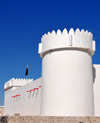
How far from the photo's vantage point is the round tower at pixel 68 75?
41.9ft

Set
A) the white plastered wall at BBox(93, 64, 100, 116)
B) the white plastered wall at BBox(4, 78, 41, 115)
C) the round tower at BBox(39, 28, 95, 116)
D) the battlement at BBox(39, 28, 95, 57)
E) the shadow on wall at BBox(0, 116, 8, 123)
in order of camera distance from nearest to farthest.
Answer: the shadow on wall at BBox(0, 116, 8, 123)
the round tower at BBox(39, 28, 95, 116)
the battlement at BBox(39, 28, 95, 57)
the white plastered wall at BBox(93, 64, 100, 116)
the white plastered wall at BBox(4, 78, 41, 115)

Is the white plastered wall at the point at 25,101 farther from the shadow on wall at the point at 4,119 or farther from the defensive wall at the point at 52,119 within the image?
the defensive wall at the point at 52,119

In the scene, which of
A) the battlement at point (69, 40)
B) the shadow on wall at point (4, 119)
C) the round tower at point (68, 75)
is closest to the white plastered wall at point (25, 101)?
the round tower at point (68, 75)

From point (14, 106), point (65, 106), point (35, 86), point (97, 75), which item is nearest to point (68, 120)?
point (65, 106)

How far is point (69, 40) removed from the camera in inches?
518

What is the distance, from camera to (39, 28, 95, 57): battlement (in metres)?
13.2

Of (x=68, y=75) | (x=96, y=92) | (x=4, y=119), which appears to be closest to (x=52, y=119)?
(x=68, y=75)

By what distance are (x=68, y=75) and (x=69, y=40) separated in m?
2.17

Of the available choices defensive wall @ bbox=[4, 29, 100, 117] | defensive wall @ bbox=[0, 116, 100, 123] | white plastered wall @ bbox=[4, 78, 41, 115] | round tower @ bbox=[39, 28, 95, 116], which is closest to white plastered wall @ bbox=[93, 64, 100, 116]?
defensive wall @ bbox=[4, 29, 100, 117]

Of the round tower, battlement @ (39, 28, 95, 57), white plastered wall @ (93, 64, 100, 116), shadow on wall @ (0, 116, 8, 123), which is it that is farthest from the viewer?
white plastered wall @ (93, 64, 100, 116)

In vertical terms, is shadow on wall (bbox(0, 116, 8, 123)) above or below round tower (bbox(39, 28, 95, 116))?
below

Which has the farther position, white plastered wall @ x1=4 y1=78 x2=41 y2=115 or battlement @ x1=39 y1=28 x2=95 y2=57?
white plastered wall @ x1=4 y1=78 x2=41 y2=115

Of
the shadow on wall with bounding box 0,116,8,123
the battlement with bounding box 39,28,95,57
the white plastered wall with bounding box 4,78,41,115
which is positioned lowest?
the shadow on wall with bounding box 0,116,8,123

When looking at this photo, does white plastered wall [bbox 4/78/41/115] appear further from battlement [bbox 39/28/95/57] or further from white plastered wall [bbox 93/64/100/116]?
battlement [bbox 39/28/95/57]
